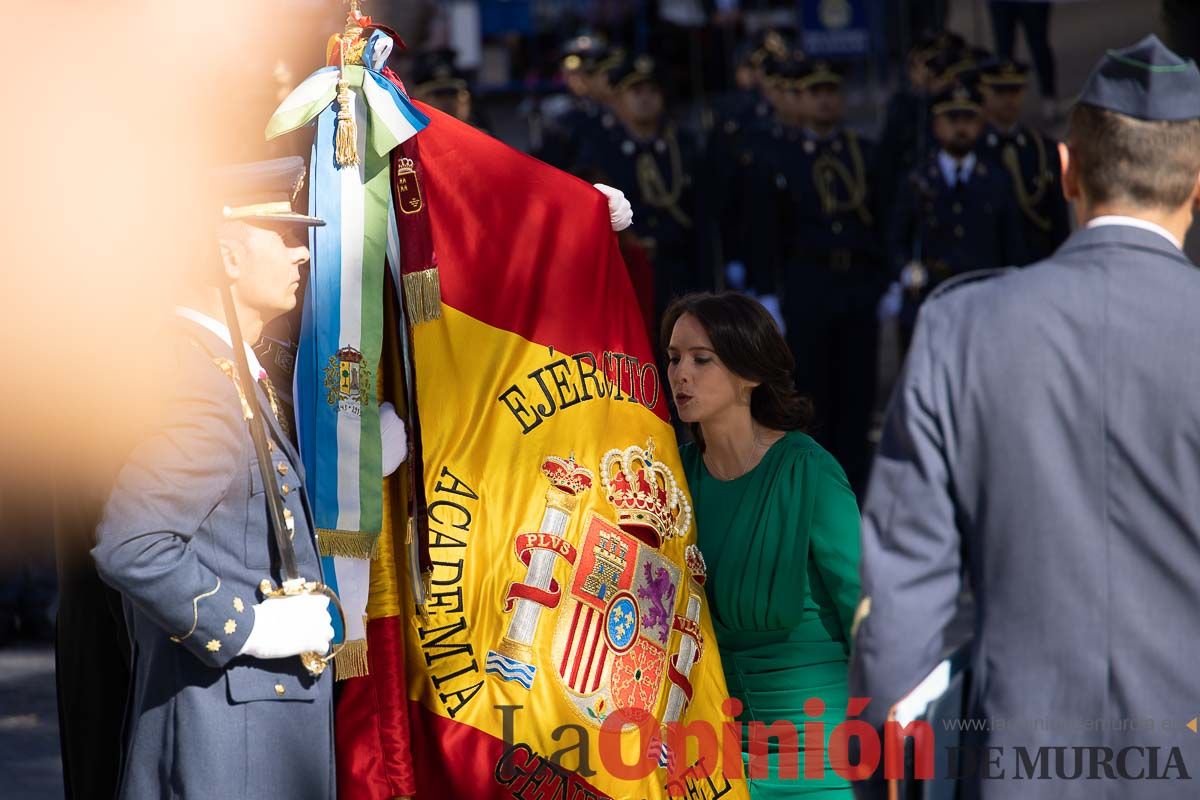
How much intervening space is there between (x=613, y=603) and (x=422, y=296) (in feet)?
2.54

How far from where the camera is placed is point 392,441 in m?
3.59

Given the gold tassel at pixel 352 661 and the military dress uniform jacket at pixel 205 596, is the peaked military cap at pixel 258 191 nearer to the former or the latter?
the military dress uniform jacket at pixel 205 596

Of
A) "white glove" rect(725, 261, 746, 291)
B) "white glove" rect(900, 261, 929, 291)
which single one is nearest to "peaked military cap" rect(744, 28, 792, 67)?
"white glove" rect(725, 261, 746, 291)

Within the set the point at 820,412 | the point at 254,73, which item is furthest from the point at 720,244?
the point at 254,73

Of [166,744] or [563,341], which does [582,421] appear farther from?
[166,744]

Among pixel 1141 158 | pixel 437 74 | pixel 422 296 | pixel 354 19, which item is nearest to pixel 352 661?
pixel 422 296

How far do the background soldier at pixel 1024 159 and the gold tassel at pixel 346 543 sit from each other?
600 centimetres

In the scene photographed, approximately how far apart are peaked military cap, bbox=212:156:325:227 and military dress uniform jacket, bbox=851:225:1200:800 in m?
1.32

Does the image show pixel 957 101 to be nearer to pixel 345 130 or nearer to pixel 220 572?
pixel 345 130

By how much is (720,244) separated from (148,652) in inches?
278

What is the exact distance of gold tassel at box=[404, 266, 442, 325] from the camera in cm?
360

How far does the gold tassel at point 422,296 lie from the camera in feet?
11.8

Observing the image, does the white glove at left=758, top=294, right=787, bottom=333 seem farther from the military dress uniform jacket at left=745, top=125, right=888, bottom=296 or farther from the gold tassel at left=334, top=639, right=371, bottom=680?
the gold tassel at left=334, top=639, right=371, bottom=680

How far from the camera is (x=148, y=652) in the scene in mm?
3070
